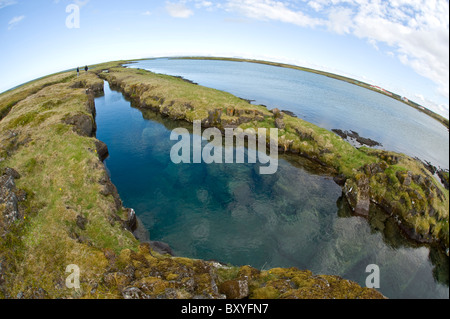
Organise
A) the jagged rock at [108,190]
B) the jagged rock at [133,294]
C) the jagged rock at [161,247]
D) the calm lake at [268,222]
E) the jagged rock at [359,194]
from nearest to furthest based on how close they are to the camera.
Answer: the jagged rock at [133,294], the jagged rock at [161,247], the calm lake at [268,222], the jagged rock at [108,190], the jagged rock at [359,194]

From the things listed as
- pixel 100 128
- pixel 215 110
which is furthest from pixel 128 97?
pixel 215 110

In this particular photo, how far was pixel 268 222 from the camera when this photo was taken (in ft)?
100

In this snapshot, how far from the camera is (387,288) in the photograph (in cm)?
2402

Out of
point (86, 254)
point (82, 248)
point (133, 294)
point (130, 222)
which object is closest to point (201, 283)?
point (133, 294)

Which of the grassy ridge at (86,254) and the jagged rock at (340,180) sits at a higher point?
the grassy ridge at (86,254)

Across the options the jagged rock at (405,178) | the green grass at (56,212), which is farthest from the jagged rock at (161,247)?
the jagged rock at (405,178)

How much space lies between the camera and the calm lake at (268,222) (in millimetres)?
25453

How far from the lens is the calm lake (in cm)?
2545

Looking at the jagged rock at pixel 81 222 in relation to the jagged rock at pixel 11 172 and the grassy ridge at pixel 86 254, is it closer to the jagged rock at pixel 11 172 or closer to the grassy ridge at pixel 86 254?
the grassy ridge at pixel 86 254

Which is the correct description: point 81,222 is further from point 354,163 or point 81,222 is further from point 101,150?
point 354,163

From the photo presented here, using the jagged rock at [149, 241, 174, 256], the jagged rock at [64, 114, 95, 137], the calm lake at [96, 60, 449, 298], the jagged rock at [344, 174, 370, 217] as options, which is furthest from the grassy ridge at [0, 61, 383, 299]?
the jagged rock at [344, 174, 370, 217]

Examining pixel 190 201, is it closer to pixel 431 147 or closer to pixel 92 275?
pixel 92 275

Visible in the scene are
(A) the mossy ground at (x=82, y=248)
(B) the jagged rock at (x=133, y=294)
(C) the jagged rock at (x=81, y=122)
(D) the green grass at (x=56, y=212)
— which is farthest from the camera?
(C) the jagged rock at (x=81, y=122)

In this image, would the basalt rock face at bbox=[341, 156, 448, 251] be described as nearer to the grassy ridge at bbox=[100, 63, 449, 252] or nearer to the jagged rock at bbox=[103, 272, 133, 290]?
the grassy ridge at bbox=[100, 63, 449, 252]
